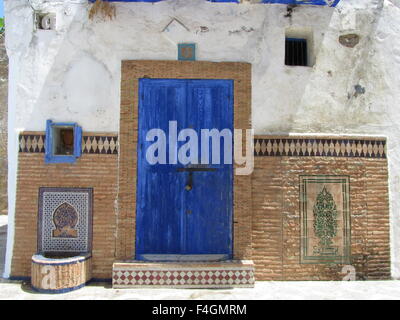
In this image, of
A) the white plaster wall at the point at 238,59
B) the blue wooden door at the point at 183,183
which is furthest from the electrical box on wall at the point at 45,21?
the blue wooden door at the point at 183,183

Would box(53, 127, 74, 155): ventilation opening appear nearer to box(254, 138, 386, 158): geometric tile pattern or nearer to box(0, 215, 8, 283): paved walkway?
box(0, 215, 8, 283): paved walkway

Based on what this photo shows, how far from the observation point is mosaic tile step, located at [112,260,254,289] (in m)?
4.43

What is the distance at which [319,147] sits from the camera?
4879mm

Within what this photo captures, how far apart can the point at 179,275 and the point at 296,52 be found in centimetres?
320

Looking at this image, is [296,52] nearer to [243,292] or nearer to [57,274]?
[243,292]

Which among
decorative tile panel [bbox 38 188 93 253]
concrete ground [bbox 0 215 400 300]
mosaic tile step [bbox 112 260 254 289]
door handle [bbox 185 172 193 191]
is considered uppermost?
door handle [bbox 185 172 193 191]

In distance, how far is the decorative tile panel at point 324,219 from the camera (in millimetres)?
4793

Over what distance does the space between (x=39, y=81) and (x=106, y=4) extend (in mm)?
1246

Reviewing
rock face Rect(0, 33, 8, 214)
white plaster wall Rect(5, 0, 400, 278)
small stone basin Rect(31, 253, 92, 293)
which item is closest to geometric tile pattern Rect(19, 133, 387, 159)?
white plaster wall Rect(5, 0, 400, 278)

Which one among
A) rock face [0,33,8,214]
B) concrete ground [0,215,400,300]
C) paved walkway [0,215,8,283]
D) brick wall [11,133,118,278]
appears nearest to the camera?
concrete ground [0,215,400,300]

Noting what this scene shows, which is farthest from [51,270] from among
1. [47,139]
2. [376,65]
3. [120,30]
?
[376,65]

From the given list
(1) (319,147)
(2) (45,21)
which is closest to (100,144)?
(2) (45,21)

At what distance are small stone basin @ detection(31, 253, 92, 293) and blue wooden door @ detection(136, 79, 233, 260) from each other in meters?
0.70

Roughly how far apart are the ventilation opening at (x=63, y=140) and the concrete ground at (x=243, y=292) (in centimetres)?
163
